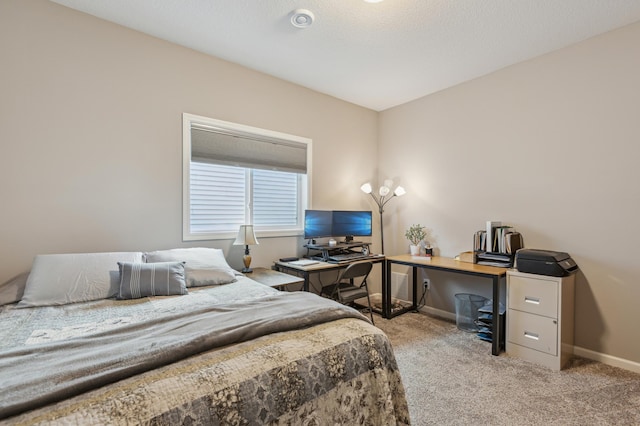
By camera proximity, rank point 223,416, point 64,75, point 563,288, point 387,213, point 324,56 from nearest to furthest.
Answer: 1. point 223,416
2. point 64,75
3. point 563,288
4. point 324,56
5. point 387,213

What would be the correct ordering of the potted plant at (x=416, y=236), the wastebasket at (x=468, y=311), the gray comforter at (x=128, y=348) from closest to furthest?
the gray comforter at (x=128, y=348), the wastebasket at (x=468, y=311), the potted plant at (x=416, y=236)

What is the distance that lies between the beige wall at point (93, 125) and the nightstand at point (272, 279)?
316 millimetres

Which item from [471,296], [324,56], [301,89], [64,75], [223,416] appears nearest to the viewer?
[223,416]

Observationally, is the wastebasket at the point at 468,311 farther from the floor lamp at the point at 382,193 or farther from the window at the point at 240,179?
the window at the point at 240,179

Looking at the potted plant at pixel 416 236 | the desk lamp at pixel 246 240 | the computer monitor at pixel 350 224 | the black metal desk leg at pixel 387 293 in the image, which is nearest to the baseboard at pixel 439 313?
the black metal desk leg at pixel 387 293

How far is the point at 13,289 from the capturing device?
1.89 m

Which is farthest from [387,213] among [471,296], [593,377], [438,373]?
[593,377]

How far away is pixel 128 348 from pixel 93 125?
2004mm

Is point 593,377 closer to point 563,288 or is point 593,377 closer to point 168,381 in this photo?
point 563,288

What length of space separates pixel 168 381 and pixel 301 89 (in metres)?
3.27

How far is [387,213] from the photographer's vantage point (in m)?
4.27

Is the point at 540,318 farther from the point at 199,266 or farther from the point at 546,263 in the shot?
the point at 199,266

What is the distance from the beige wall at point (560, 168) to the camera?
242 cm

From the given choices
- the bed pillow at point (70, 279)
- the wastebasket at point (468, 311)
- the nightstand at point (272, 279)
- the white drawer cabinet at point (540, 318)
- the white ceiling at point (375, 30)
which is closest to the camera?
the bed pillow at point (70, 279)
